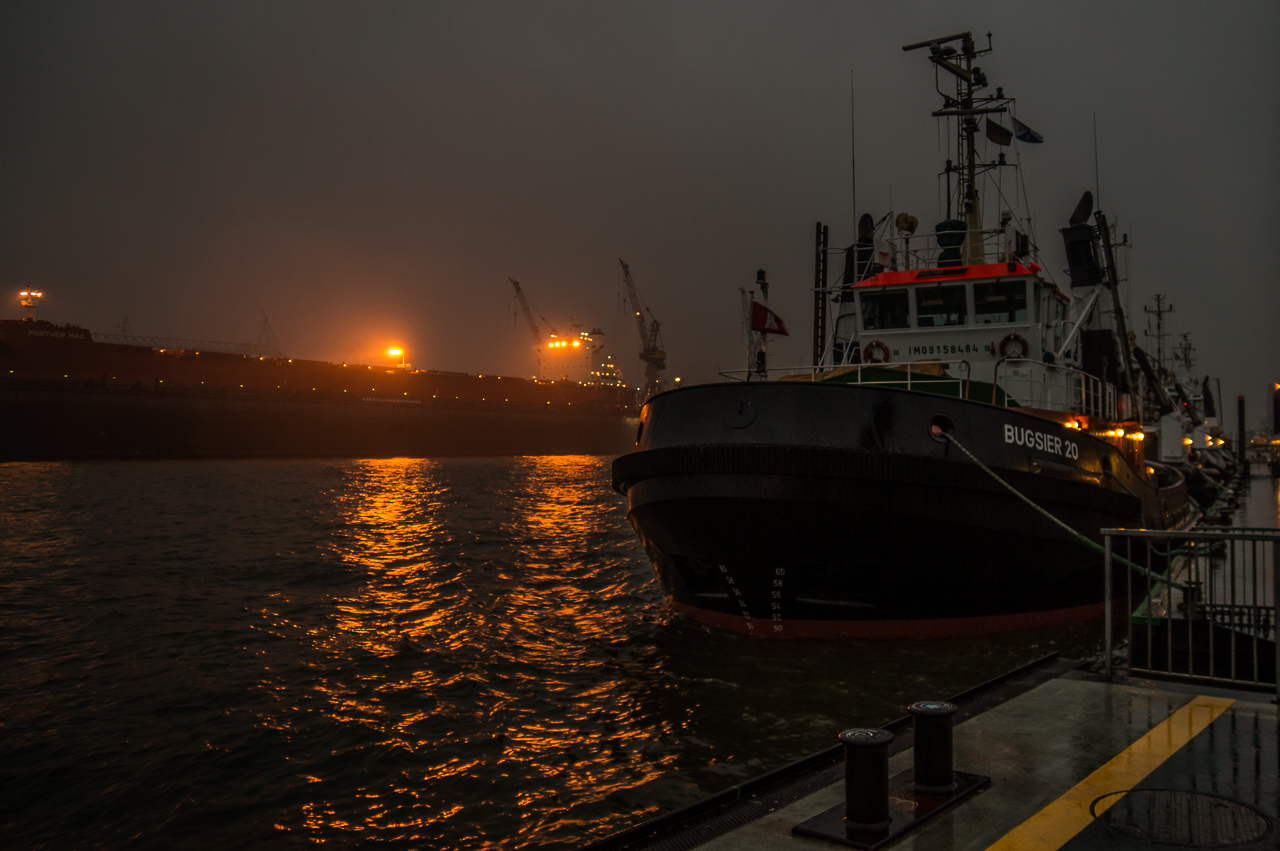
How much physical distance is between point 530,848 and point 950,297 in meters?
10.00

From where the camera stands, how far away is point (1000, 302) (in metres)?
11.9

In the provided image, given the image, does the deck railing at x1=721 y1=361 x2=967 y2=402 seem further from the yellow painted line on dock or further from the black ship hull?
the yellow painted line on dock

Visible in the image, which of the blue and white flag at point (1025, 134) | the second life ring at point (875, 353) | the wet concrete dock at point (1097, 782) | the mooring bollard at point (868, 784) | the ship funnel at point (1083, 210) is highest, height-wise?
the blue and white flag at point (1025, 134)

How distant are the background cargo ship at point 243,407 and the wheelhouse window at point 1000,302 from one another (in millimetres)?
56827

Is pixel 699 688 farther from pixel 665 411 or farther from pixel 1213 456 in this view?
pixel 1213 456

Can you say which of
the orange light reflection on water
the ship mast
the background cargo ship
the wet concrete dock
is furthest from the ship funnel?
the background cargo ship

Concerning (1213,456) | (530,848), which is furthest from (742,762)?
(1213,456)

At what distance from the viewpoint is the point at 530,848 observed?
17.1 feet

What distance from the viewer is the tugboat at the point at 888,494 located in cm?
859

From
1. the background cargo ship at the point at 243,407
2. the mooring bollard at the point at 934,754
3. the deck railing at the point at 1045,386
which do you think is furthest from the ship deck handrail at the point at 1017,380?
the background cargo ship at the point at 243,407

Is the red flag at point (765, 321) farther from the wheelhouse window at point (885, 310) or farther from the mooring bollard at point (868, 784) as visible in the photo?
the mooring bollard at point (868, 784)

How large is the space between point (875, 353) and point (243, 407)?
5974 cm

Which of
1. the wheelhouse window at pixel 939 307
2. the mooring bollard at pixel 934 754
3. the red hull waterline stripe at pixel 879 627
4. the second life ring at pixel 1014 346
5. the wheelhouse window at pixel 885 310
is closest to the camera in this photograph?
the mooring bollard at pixel 934 754

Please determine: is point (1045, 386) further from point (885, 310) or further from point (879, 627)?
point (879, 627)
